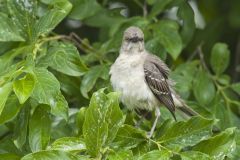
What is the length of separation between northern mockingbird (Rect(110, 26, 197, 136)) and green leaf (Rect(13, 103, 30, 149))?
3.34ft

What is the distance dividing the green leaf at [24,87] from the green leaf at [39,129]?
0.43 m

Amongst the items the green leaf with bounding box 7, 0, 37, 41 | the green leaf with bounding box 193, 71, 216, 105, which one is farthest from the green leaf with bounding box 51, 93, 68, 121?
the green leaf with bounding box 193, 71, 216, 105

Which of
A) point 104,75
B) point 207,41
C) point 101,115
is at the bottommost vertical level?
point 207,41

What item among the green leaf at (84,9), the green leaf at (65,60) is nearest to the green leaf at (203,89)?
the green leaf at (84,9)

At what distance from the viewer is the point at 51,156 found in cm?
397

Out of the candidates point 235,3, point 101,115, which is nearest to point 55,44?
point 101,115

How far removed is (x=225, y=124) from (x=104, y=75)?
112 cm

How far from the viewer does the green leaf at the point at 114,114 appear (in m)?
4.05

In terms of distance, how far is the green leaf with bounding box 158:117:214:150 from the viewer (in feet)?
14.8

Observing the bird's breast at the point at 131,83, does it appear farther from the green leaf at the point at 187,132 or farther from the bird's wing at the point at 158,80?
the green leaf at the point at 187,132

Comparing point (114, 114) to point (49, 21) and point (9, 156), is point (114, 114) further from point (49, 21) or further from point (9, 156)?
point (49, 21)

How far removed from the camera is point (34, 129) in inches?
180

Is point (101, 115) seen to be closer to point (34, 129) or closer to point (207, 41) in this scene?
point (34, 129)

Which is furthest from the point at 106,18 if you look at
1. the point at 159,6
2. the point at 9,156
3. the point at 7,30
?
the point at 9,156
